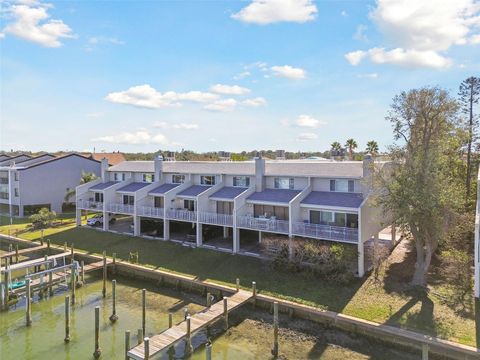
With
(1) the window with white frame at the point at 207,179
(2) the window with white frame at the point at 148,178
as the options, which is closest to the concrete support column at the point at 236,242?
(1) the window with white frame at the point at 207,179

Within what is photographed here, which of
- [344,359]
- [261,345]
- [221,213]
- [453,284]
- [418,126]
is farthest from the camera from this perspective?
[221,213]

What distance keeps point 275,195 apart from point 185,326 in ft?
50.6

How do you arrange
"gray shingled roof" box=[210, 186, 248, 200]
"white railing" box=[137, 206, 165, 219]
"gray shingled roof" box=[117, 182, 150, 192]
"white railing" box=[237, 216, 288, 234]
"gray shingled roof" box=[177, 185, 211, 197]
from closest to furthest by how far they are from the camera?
1. "white railing" box=[237, 216, 288, 234]
2. "gray shingled roof" box=[210, 186, 248, 200]
3. "white railing" box=[137, 206, 165, 219]
4. "gray shingled roof" box=[177, 185, 211, 197]
5. "gray shingled roof" box=[117, 182, 150, 192]

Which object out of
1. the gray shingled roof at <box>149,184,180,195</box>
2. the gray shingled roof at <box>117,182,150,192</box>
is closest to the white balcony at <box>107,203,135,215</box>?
the gray shingled roof at <box>117,182,150,192</box>

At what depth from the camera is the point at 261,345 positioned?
779 inches

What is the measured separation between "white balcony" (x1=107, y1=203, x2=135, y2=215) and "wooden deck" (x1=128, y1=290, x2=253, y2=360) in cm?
1854

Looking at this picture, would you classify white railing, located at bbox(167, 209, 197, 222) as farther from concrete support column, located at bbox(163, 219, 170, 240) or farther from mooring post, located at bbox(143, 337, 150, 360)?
mooring post, located at bbox(143, 337, 150, 360)

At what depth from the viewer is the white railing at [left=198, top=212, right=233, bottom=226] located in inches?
1287

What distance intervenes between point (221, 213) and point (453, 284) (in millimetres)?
19236

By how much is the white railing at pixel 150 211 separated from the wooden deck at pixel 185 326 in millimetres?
14842

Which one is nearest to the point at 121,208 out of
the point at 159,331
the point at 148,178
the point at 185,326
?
the point at 148,178

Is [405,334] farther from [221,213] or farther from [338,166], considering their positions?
[221,213]

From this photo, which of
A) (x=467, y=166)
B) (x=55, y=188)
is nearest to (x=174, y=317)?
(x=467, y=166)

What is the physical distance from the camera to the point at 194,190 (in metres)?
37.8
